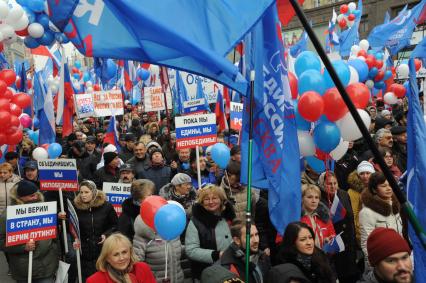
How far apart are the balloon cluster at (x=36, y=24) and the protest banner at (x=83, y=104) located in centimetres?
410

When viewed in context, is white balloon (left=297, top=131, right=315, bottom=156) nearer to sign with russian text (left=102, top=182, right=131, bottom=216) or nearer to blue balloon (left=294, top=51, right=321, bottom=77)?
blue balloon (left=294, top=51, right=321, bottom=77)

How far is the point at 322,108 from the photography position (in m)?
4.11

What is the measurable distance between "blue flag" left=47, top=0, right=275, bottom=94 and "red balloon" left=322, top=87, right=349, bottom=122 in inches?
49.9

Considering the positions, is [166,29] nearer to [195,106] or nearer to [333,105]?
[333,105]

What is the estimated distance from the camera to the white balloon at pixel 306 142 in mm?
4441

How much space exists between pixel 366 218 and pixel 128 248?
2.31 m

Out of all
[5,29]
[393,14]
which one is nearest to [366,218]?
[5,29]

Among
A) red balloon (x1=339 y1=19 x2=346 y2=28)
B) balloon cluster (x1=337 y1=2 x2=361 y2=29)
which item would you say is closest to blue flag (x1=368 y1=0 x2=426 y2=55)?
balloon cluster (x1=337 y1=2 x2=361 y2=29)

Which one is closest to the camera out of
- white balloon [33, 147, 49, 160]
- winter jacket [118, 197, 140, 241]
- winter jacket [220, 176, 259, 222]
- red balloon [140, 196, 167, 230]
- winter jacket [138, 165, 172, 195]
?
red balloon [140, 196, 167, 230]

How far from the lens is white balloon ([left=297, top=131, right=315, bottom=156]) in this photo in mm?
4441

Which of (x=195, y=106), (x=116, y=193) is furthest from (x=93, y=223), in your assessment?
(x=195, y=106)

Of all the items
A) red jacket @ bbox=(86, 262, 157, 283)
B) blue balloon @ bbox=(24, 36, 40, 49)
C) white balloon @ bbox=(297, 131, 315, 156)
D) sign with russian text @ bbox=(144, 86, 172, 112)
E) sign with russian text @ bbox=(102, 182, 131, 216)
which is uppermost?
blue balloon @ bbox=(24, 36, 40, 49)

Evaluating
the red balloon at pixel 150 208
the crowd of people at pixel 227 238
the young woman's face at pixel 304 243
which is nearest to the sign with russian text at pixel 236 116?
the crowd of people at pixel 227 238

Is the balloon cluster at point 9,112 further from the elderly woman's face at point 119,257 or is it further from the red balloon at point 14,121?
the elderly woman's face at point 119,257
